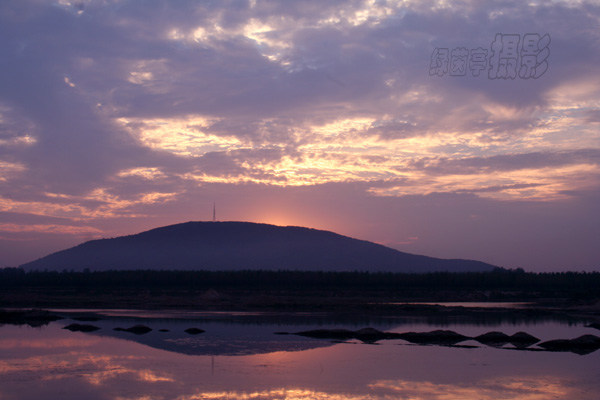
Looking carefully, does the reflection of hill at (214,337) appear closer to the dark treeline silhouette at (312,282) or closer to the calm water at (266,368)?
the calm water at (266,368)

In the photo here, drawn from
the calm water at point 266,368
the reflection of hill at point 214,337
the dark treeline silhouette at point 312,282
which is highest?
the dark treeline silhouette at point 312,282

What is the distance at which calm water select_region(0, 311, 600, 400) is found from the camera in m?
19.9

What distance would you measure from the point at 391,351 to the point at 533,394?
924 cm

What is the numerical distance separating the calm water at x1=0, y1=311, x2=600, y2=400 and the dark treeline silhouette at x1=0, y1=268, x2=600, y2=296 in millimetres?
59852

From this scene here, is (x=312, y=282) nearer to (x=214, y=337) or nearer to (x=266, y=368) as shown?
(x=214, y=337)

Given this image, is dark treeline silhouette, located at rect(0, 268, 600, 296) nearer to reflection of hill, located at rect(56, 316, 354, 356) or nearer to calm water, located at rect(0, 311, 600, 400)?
reflection of hill, located at rect(56, 316, 354, 356)

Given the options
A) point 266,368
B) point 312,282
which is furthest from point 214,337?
point 312,282

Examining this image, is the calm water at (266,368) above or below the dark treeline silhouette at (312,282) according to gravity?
below

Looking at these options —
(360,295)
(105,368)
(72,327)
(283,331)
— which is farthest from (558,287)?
(105,368)

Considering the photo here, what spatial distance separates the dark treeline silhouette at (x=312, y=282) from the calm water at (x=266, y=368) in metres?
59.9

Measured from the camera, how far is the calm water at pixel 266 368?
1991 centimetres

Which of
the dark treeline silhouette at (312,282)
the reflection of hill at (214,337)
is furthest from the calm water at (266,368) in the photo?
the dark treeline silhouette at (312,282)

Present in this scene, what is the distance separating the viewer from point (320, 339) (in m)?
33.2

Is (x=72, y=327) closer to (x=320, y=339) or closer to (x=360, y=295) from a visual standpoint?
(x=320, y=339)
